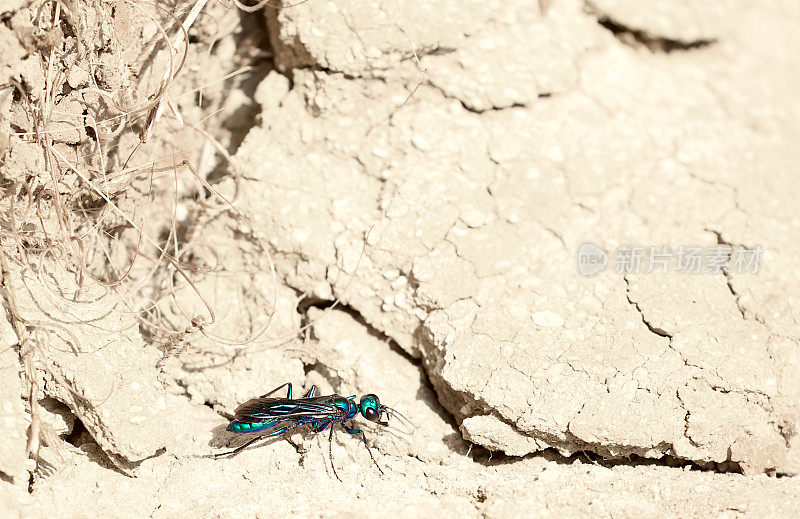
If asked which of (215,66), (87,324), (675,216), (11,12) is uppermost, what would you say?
(11,12)

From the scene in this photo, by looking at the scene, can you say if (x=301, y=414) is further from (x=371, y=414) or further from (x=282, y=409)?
A: (x=371, y=414)

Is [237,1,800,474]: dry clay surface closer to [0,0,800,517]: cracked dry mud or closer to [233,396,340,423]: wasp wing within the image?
[0,0,800,517]: cracked dry mud

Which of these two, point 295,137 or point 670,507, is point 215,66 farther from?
point 670,507

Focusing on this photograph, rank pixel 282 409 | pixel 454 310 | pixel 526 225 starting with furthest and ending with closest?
pixel 526 225 → pixel 454 310 → pixel 282 409

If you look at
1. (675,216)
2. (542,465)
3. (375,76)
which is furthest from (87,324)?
(675,216)

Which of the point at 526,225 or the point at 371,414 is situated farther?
the point at 526,225

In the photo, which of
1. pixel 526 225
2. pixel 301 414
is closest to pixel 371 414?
pixel 301 414
